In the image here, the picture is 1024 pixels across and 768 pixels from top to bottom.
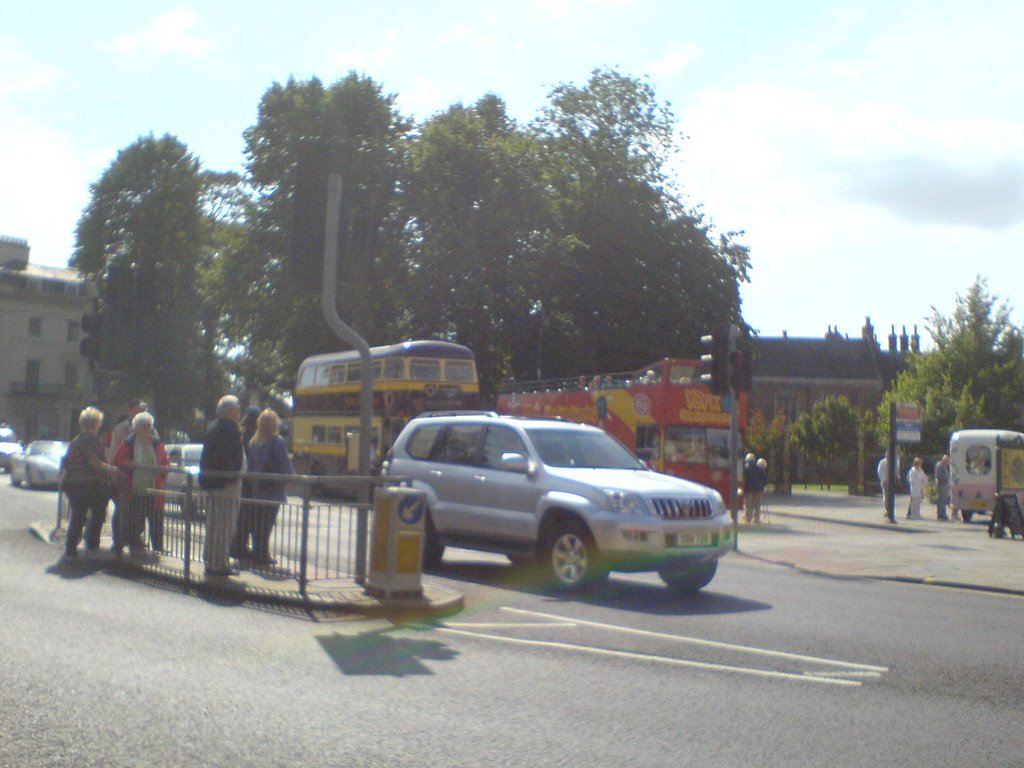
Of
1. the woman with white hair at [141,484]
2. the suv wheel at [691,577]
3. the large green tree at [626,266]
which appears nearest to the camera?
the suv wheel at [691,577]

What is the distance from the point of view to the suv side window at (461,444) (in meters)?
14.2

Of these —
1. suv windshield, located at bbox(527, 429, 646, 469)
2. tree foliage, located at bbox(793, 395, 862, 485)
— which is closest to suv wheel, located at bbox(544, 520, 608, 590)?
suv windshield, located at bbox(527, 429, 646, 469)

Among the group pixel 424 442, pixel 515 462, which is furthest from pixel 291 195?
pixel 515 462

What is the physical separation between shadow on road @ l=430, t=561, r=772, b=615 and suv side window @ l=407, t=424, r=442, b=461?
140cm

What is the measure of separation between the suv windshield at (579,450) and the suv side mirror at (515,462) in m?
0.33

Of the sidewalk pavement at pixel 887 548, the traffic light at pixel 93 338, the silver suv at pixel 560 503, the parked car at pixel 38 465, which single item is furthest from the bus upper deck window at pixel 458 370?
the silver suv at pixel 560 503

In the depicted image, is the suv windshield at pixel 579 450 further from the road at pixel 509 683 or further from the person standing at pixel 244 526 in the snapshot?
the person standing at pixel 244 526

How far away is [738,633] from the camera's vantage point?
392 inches

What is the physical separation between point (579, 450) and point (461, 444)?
1.57m

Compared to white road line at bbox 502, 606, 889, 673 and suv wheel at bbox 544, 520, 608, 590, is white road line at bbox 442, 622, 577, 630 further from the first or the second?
suv wheel at bbox 544, 520, 608, 590

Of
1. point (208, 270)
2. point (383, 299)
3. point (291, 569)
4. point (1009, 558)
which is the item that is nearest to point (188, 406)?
point (208, 270)

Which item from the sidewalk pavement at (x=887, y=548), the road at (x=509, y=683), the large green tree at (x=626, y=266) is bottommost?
the sidewalk pavement at (x=887, y=548)

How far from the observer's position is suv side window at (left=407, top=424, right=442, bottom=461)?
14867 millimetres

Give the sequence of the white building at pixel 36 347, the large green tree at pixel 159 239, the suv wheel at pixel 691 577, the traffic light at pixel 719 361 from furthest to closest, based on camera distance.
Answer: the white building at pixel 36 347
the large green tree at pixel 159 239
the traffic light at pixel 719 361
the suv wheel at pixel 691 577
